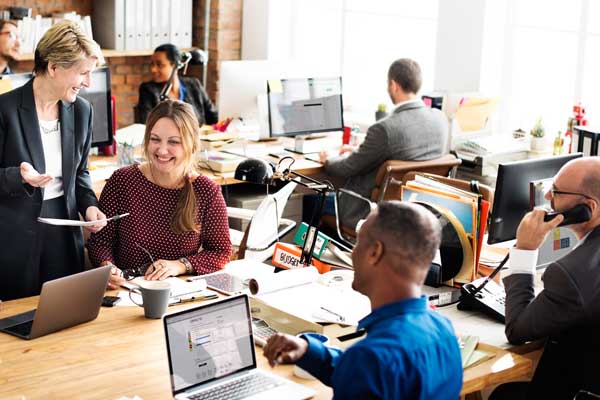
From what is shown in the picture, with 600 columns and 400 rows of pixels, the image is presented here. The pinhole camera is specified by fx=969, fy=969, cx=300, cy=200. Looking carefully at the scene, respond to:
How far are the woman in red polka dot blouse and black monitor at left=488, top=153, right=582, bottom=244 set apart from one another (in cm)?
100

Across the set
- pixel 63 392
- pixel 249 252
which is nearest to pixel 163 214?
pixel 249 252

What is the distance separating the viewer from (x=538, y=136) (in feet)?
18.5

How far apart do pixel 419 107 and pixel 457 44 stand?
0.95 metres

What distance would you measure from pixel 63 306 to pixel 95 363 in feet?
0.84

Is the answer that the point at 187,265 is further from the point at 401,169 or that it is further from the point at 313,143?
the point at 313,143

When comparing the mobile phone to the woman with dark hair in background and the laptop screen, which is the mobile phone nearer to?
the laptop screen

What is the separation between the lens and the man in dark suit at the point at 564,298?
288 centimetres

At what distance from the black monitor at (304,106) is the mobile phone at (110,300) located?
2.83 metres

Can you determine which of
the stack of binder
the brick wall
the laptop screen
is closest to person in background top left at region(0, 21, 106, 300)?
the laptop screen

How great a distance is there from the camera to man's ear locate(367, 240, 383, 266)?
204 cm

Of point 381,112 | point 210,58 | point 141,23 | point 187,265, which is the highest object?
point 141,23

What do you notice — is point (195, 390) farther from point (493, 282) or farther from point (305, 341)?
point (493, 282)

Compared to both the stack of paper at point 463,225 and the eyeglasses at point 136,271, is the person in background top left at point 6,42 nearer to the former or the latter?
the eyeglasses at point 136,271

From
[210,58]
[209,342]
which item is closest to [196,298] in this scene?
[209,342]
